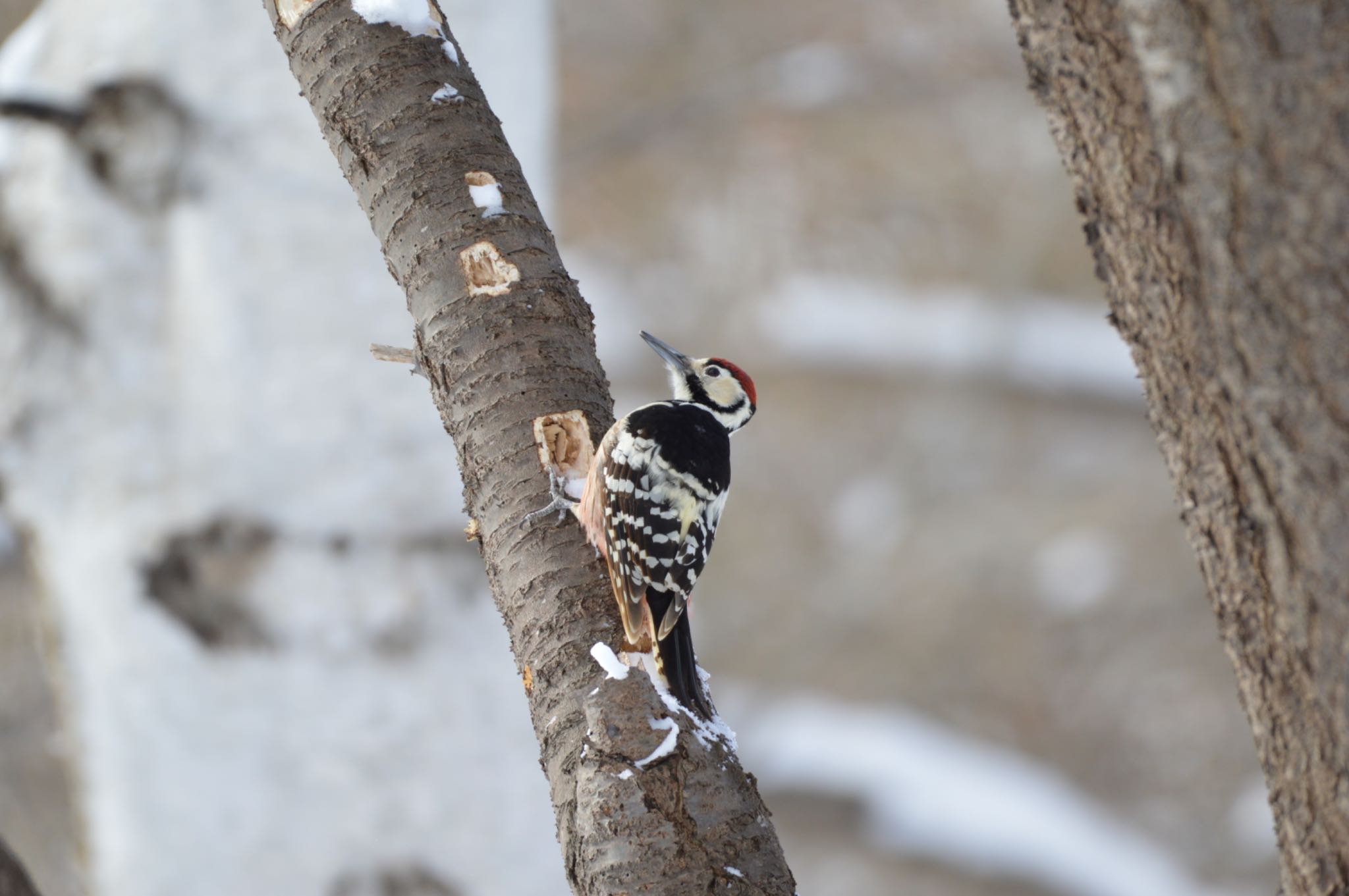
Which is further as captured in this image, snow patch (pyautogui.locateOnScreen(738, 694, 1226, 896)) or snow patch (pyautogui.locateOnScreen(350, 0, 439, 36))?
snow patch (pyautogui.locateOnScreen(738, 694, 1226, 896))

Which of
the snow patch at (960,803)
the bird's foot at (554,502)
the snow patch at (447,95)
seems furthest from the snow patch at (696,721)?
→ the snow patch at (960,803)

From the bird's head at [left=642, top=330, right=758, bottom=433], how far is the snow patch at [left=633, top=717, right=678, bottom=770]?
101cm

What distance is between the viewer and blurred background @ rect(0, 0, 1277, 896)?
2.29 m

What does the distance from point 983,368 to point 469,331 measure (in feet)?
25.3

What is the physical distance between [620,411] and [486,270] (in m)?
7.57

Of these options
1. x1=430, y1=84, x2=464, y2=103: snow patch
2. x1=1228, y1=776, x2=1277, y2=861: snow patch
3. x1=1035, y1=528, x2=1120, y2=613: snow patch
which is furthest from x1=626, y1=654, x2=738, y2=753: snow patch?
x1=1035, y1=528, x2=1120, y2=613: snow patch

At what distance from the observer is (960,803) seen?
639 cm

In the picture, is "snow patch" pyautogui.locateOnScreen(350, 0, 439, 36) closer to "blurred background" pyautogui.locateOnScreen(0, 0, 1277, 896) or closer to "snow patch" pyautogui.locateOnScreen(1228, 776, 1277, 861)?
"blurred background" pyautogui.locateOnScreen(0, 0, 1277, 896)

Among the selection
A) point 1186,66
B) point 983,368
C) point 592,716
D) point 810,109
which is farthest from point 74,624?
point 983,368

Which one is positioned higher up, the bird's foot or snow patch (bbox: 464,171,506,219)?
snow patch (bbox: 464,171,506,219)

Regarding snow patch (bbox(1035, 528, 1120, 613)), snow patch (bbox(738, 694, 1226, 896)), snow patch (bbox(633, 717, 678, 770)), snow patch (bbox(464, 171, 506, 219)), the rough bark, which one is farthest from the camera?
snow patch (bbox(1035, 528, 1120, 613))

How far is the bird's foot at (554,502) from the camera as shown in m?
1.17

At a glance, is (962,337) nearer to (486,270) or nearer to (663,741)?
(486,270)

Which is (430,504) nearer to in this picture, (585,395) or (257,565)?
(257,565)
